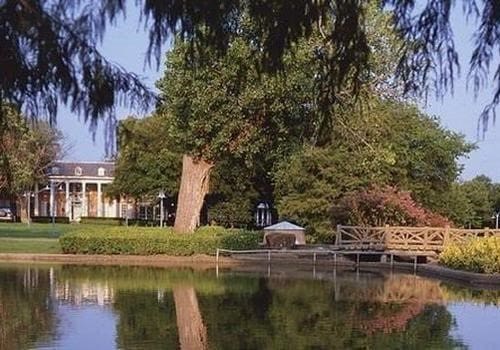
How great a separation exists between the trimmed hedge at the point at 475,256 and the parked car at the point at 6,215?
65.0 m

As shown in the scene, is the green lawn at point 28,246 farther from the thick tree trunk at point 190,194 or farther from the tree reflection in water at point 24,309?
the tree reflection in water at point 24,309

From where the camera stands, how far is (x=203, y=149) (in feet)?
122

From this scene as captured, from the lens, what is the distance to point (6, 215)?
9406 cm

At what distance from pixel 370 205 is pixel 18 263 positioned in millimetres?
14235

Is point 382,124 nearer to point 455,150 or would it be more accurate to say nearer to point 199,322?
point 455,150

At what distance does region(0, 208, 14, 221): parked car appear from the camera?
9115 cm

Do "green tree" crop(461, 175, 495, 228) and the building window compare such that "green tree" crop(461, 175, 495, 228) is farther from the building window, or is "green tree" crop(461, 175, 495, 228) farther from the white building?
the white building

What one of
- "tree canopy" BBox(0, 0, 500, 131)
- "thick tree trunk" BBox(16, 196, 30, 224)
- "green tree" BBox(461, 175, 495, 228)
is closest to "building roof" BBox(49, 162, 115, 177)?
"thick tree trunk" BBox(16, 196, 30, 224)

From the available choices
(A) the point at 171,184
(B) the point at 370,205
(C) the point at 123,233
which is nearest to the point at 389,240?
(B) the point at 370,205

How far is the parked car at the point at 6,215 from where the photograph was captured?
91.2 m

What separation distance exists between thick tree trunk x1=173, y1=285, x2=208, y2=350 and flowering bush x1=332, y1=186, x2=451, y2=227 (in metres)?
15.2

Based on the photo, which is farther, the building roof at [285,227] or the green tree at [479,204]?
the green tree at [479,204]

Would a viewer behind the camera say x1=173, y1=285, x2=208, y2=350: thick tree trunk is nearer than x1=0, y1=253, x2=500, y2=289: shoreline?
Yes

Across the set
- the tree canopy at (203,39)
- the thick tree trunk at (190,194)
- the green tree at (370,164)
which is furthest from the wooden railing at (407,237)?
the tree canopy at (203,39)
